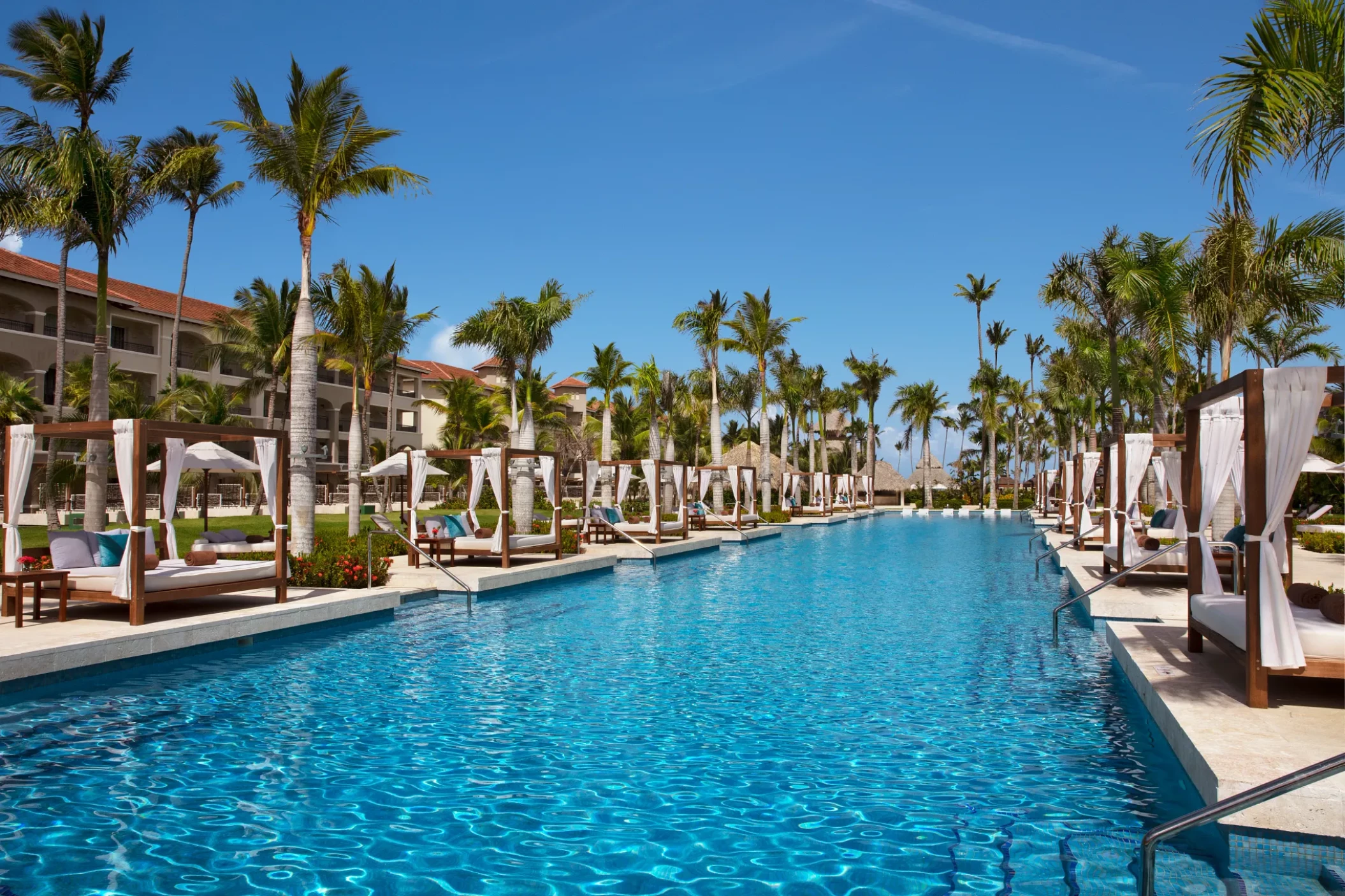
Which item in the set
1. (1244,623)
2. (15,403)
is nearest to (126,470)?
(1244,623)

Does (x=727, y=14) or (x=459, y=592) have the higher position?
(x=727, y=14)

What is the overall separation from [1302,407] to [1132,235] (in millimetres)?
17125

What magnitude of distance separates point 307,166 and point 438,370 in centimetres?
5282

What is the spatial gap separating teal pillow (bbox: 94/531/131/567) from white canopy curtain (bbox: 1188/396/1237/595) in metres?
11.3

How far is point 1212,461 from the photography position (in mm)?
7723

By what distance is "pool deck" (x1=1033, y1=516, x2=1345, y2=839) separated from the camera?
15.1 feet

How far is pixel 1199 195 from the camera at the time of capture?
7898 mm

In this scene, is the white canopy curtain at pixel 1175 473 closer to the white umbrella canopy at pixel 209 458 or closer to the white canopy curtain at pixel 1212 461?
the white canopy curtain at pixel 1212 461

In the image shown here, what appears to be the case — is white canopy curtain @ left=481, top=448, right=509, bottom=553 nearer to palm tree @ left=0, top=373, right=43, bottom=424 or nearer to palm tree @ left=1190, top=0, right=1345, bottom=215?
palm tree @ left=1190, top=0, right=1345, bottom=215

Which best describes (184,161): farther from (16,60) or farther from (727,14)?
Result: (727,14)

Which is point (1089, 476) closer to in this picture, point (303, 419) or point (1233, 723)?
point (303, 419)

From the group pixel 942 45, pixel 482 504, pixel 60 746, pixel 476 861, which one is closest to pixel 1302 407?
pixel 476 861

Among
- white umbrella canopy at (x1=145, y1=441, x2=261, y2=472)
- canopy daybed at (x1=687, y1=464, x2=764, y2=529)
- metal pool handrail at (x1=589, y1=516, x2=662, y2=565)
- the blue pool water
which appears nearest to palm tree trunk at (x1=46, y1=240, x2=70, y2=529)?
white umbrella canopy at (x1=145, y1=441, x2=261, y2=472)

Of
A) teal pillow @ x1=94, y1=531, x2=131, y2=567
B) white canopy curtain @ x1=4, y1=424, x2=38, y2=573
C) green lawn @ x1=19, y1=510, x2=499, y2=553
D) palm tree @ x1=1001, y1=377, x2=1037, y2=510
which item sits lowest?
green lawn @ x1=19, y1=510, x2=499, y2=553
